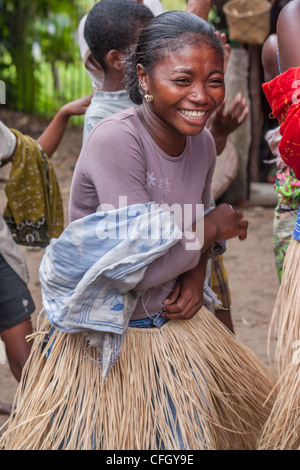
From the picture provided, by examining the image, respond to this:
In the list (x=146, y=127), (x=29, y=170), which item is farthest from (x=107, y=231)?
(x=29, y=170)

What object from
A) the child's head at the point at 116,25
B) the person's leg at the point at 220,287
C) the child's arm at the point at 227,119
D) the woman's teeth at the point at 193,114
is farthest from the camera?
the person's leg at the point at 220,287

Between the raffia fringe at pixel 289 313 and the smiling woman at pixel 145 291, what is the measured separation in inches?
7.2

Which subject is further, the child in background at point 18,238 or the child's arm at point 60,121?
the child's arm at point 60,121

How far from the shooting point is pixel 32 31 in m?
9.38

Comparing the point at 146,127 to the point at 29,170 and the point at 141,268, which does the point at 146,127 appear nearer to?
the point at 141,268

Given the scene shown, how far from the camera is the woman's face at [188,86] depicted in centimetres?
177

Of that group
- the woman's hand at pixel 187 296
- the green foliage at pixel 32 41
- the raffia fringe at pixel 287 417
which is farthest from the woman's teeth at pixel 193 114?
the green foliage at pixel 32 41

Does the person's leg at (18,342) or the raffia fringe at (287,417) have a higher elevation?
the raffia fringe at (287,417)

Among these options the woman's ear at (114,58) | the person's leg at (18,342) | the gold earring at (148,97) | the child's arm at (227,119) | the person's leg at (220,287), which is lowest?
the person's leg at (18,342)

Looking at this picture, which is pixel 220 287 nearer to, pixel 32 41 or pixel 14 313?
pixel 14 313

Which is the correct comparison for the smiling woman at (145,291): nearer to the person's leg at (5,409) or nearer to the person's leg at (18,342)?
the person's leg at (18,342)

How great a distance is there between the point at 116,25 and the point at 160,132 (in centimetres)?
92

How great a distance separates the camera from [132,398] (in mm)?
1850

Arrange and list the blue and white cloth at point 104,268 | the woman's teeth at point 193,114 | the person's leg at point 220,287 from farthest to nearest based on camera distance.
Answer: the person's leg at point 220,287
the woman's teeth at point 193,114
the blue and white cloth at point 104,268
